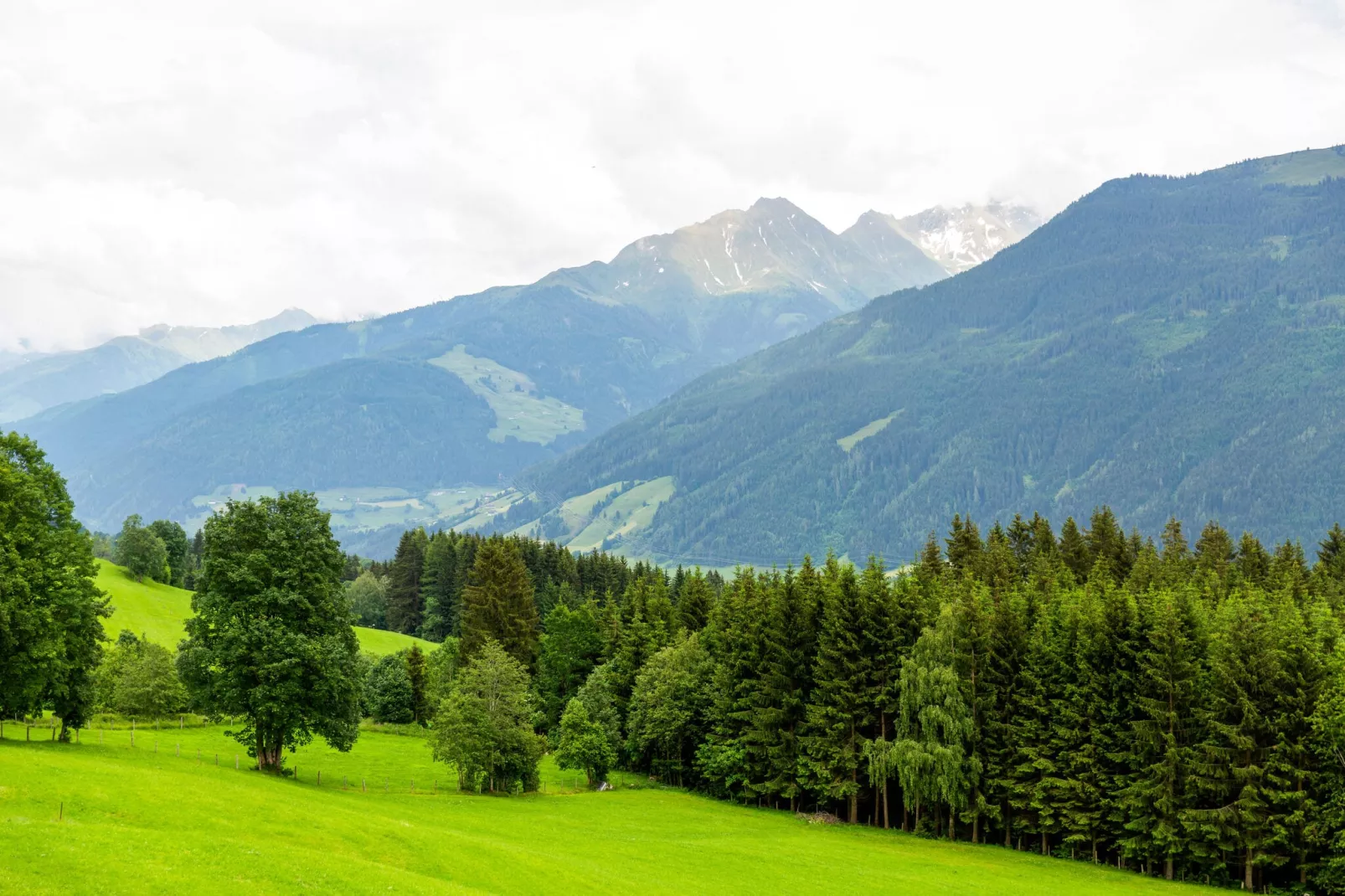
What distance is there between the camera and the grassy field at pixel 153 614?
12350 cm

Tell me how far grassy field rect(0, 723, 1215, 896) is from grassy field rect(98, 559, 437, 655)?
43.6 m

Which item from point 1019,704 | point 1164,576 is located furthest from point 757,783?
point 1164,576

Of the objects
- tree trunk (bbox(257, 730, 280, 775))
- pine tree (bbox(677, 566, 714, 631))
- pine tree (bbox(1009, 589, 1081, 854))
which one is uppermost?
pine tree (bbox(677, 566, 714, 631))

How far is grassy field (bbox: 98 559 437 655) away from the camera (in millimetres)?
123500

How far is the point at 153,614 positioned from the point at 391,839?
10244 cm

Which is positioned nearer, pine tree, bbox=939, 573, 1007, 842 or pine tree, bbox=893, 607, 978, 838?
pine tree, bbox=893, 607, 978, 838

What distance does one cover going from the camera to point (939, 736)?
72375 mm

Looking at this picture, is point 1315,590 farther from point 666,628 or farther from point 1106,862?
point 666,628

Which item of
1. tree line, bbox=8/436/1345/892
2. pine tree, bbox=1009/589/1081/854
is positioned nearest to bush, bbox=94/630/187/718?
tree line, bbox=8/436/1345/892

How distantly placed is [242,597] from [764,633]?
42.2 m

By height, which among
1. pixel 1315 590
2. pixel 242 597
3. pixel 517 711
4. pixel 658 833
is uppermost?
pixel 1315 590

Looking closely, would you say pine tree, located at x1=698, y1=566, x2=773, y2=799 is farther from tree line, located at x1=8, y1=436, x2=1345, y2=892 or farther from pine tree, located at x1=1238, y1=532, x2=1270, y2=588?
pine tree, located at x1=1238, y1=532, x2=1270, y2=588

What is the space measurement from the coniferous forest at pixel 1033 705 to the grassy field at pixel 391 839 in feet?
12.5

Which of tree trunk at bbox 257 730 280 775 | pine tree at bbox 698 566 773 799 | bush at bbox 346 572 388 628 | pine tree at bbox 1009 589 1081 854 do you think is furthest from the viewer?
bush at bbox 346 572 388 628
